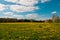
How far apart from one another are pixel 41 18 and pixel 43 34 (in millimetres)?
420

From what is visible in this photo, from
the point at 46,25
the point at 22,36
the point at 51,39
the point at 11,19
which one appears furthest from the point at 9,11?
the point at 51,39

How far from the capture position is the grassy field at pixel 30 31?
3.15 m

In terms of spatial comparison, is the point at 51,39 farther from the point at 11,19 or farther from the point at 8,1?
the point at 8,1

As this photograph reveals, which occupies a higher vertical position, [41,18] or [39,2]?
[39,2]

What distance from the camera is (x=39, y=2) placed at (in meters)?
A: 3.46

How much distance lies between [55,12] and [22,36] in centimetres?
107

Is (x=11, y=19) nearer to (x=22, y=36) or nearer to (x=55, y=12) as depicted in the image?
(x=22, y=36)

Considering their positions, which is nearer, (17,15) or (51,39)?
(51,39)

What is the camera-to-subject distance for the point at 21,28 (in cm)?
351

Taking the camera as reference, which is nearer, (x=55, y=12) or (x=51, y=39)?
(x=51, y=39)

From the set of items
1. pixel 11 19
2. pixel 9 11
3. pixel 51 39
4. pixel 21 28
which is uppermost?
pixel 9 11

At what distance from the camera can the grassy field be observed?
3.15m

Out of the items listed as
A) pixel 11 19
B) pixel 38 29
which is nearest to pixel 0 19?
pixel 11 19

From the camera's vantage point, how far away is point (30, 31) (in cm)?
343
